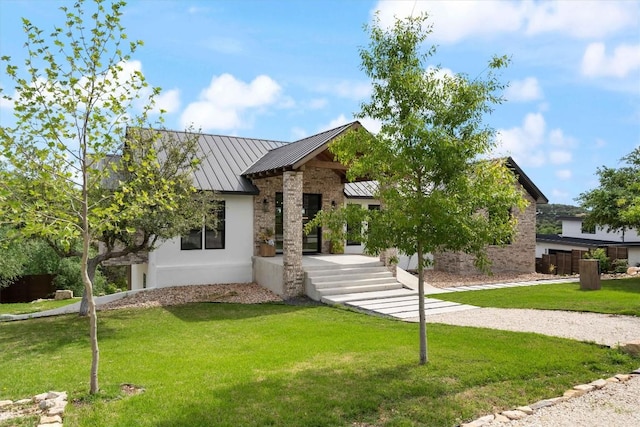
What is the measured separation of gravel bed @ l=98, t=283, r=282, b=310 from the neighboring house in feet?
67.4

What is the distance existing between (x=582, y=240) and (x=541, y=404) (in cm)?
3242

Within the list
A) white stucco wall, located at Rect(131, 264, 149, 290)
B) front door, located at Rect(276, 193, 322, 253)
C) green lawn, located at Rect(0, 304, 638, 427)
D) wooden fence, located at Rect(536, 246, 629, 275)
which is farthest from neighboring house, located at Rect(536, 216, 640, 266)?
white stucco wall, located at Rect(131, 264, 149, 290)

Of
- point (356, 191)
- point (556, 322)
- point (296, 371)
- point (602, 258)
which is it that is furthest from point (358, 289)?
point (602, 258)

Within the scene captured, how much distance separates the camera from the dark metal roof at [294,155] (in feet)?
43.5

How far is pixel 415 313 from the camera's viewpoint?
1106 centimetres

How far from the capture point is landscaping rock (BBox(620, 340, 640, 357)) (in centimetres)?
736

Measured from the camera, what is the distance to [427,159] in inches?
243

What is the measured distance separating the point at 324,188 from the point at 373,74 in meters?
10.9

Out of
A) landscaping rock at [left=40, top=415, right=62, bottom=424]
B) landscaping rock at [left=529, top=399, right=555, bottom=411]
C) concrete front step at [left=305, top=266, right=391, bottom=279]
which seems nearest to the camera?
landscaping rock at [left=40, top=415, right=62, bottom=424]

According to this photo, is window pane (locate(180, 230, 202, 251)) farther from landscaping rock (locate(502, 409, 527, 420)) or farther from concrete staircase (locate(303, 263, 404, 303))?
landscaping rock (locate(502, 409, 527, 420))

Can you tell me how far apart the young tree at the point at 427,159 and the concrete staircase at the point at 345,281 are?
6.50 metres

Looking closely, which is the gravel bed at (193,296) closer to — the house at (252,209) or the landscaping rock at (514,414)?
the house at (252,209)

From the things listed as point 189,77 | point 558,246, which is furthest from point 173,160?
point 558,246

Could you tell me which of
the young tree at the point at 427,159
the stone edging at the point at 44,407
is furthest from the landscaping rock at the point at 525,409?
the stone edging at the point at 44,407
